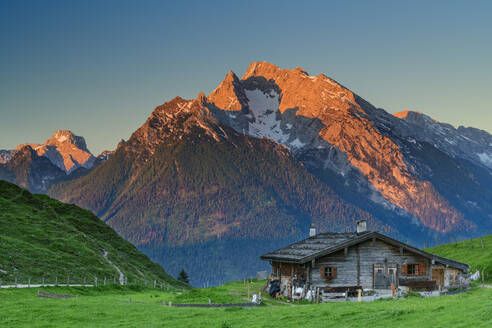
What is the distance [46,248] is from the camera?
98438 mm

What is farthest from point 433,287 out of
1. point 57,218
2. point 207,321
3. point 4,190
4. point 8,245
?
point 4,190

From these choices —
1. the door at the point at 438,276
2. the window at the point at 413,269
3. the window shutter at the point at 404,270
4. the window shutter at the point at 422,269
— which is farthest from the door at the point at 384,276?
the door at the point at 438,276

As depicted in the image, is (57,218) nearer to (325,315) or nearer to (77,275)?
(77,275)

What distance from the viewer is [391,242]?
59.2 meters

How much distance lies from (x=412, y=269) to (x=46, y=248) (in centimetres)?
6477

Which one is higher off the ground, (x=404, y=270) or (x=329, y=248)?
(x=329, y=248)

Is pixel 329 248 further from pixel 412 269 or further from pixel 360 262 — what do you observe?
pixel 412 269

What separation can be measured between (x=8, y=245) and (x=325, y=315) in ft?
218

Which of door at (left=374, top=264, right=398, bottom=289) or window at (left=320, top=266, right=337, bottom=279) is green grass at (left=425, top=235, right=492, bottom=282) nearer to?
Answer: door at (left=374, top=264, right=398, bottom=289)

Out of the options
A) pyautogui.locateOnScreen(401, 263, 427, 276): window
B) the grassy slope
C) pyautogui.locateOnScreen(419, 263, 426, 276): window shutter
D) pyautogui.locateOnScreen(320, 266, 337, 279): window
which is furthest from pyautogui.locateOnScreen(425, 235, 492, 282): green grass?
the grassy slope

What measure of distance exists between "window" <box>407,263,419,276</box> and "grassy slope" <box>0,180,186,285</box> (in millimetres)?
46642

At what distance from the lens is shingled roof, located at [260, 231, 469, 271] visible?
56.8m

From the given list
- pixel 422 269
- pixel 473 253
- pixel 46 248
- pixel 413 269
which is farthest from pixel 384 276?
pixel 46 248

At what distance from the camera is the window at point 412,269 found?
60344 millimetres
